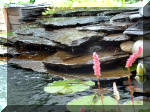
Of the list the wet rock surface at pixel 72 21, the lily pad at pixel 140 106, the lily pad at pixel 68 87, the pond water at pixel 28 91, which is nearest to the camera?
the lily pad at pixel 140 106

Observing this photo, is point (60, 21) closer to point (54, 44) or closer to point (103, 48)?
point (54, 44)

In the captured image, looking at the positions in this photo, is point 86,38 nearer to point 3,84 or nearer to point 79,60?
point 79,60

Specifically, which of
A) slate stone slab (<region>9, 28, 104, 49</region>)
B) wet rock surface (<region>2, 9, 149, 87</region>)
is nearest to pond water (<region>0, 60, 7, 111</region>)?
wet rock surface (<region>2, 9, 149, 87</region>)

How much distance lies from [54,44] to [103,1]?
135cm

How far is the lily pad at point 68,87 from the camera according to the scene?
2240 mm

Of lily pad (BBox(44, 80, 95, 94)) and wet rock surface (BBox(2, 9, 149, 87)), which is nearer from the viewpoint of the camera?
lily pad (BBox(44, 80, 95, 94))

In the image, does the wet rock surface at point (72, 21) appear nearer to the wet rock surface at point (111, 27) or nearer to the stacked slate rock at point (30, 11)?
the wet rock surface at point (111, 27)

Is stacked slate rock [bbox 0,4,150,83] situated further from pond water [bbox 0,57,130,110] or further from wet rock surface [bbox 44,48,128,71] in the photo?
pond water [bbox 0,57,130,110]

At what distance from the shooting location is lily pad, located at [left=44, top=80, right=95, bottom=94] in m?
2.24

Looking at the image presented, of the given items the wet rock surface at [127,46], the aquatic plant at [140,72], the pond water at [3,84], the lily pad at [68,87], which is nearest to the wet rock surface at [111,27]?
the wet rock surface at [127,46]

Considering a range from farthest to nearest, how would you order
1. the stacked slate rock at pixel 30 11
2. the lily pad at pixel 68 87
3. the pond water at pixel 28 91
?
the stacked slate rock at pixel 30 11 < the lily pad at pixel 68 87 < the pond water at pixel 28 91

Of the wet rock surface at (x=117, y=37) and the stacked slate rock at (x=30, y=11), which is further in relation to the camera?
the stacked slate rock at (x=30, y=11)

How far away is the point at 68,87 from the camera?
2.31m

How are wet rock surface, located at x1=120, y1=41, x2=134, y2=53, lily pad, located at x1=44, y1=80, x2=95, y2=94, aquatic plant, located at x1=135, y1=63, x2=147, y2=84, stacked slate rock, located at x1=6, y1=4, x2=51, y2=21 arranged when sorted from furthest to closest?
stacked slate rock, located at x1=6, y1=4, x2=51, y2=21 < wet rock surface, located at x1=120, y1=41, x2=134, y2=53 < aquatic plant, located at x1=135, y1=63, x2=147, y2=84 < lily pad, located at x1=44, y1=80, x2=95, y2=94
